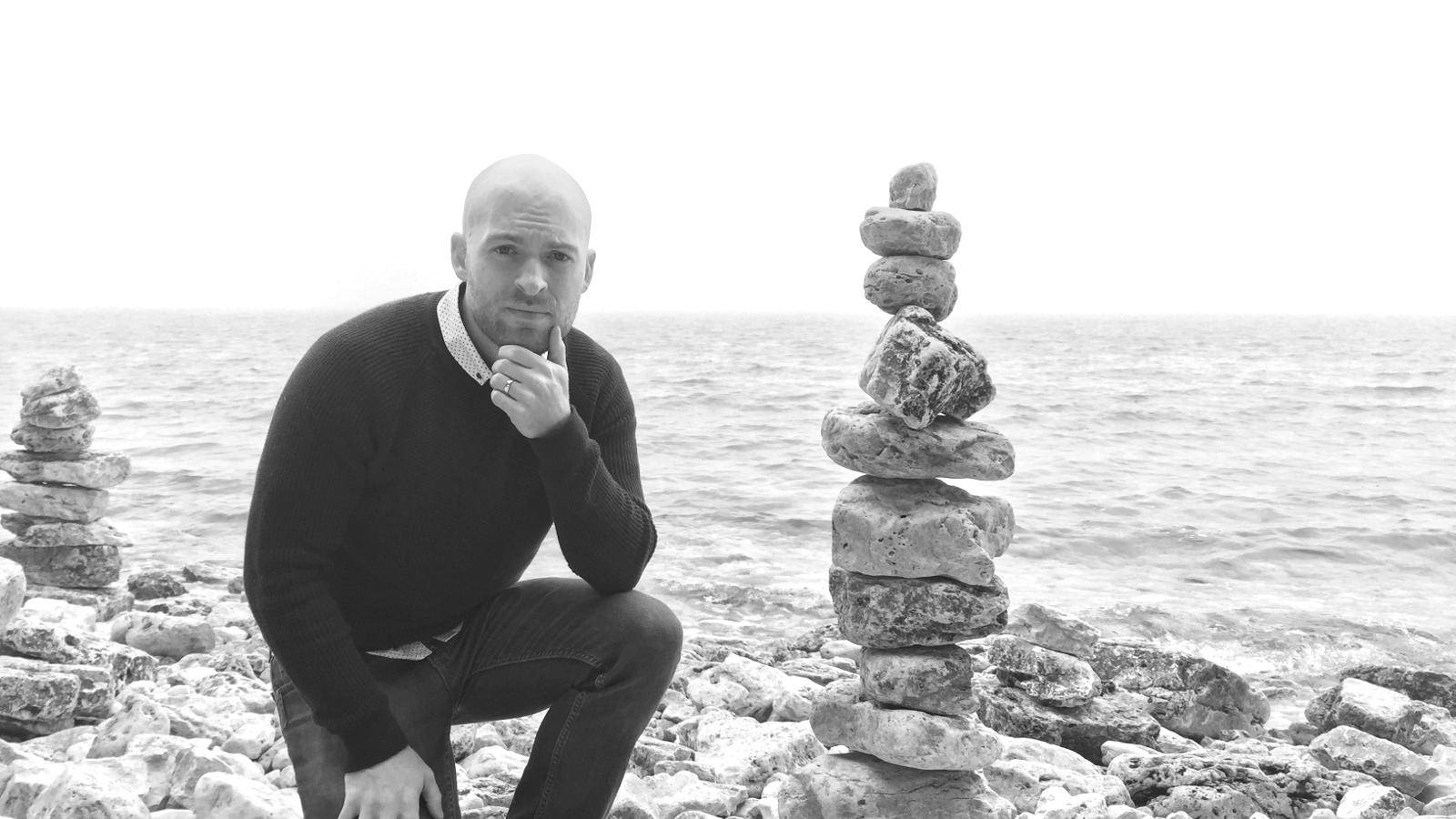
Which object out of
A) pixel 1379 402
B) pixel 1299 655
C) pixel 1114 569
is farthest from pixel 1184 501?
pixel 1379 402

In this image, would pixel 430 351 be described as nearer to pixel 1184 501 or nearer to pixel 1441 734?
pixel 1441 734

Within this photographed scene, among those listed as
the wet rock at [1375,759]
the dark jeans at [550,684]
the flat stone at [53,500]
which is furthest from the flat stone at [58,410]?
the wet rock at [1375,759]

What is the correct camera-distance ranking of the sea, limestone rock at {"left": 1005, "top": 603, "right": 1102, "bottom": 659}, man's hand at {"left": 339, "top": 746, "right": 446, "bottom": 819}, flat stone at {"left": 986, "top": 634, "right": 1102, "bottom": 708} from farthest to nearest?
the sea
limestone rock at {"left": 1005, "top": 603, "right": 1102, "bottom": 659}
flat stone at {"left": 986, "top": 634, "right": 1102, "bottom": 708}
man's hand at {"left": 339, "top": 746, "right": 446, "bottom": 819}

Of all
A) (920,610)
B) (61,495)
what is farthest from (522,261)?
(61,495)

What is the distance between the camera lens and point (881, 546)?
4.38 meters

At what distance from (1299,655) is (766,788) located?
20.4 ft

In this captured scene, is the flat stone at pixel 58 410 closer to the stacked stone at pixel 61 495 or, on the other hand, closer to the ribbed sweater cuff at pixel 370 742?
the stacked stone at pixel 61 495

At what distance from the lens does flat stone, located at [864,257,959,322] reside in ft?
14.7

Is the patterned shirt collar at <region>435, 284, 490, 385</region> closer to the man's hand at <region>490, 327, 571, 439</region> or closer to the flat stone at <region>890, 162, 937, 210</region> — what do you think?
the man's hand at <region>490, 327, 571, 439</region>

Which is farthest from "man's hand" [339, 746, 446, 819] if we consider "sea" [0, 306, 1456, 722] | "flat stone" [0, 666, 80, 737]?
"sea" [0, 306, 1456, 722]

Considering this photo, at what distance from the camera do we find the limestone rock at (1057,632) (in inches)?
305

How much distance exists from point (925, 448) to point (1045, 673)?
3.14 metres

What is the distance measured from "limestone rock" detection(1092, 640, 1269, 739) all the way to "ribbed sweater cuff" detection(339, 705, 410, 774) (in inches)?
225

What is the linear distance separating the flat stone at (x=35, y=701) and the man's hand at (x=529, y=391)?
11.6ft
